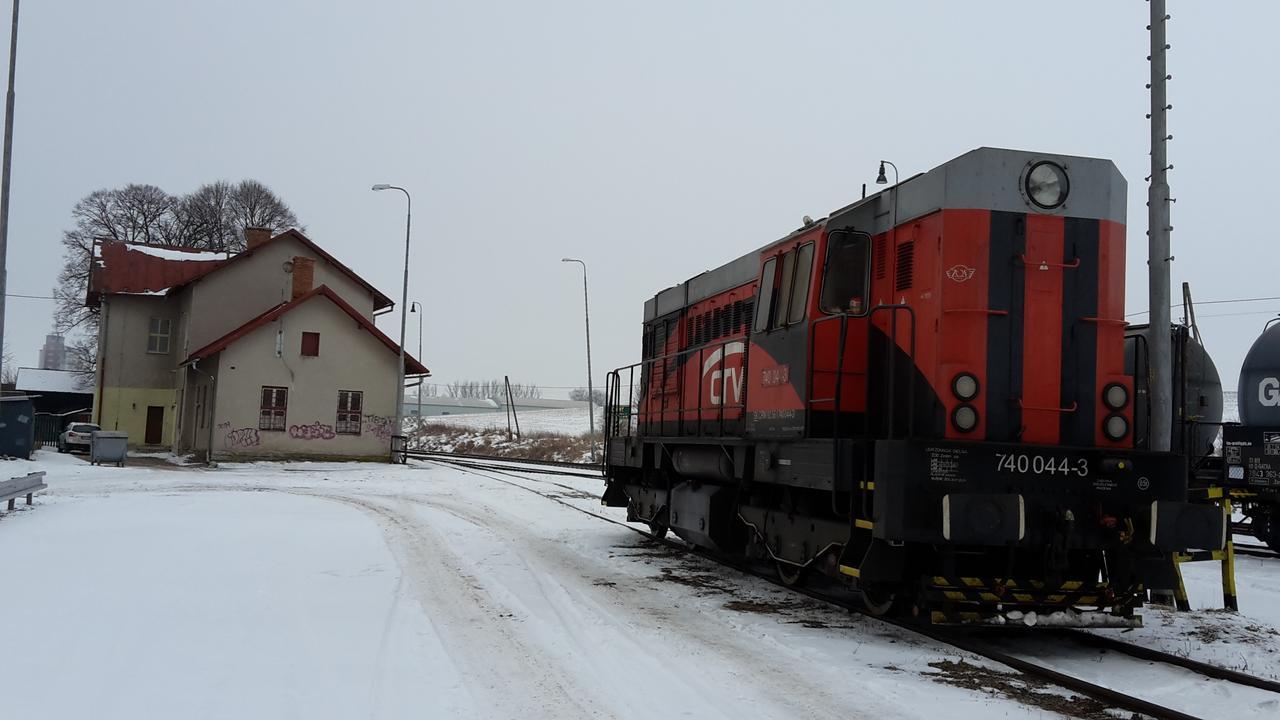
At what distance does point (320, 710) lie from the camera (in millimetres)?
5285

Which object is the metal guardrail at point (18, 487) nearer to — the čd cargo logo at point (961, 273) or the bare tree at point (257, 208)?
the čd cargo logo at point (961, 273)

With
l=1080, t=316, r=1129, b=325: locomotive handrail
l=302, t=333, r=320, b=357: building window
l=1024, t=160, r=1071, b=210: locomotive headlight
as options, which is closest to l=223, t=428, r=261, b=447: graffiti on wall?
l=302, t=333, r=320, b=357: building window

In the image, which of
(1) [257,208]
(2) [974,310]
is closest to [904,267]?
(2) [974,310]

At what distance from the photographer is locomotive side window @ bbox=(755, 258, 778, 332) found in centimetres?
925

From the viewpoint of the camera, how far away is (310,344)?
32094 millimetres

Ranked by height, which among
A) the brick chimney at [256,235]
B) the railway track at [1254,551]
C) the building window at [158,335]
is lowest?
the railway track at [1254,551]

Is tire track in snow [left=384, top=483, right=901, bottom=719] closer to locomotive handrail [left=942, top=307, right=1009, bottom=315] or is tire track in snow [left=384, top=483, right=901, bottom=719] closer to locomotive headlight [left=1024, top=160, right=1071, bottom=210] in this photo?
locomotive handrail [left=942, top=307, right=1009, bottom=315]

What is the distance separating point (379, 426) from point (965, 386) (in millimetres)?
27902

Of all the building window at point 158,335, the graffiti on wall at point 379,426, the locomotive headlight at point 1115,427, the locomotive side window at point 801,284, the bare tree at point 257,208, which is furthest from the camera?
the bare tree at point 257,208

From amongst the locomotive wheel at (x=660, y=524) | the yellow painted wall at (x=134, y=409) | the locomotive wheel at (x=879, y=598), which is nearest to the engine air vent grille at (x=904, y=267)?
the locomotive wheel at (x=879, y=598)

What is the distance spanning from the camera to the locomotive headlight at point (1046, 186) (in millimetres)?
7633

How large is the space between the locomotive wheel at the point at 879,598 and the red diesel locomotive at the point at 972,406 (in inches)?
0.9

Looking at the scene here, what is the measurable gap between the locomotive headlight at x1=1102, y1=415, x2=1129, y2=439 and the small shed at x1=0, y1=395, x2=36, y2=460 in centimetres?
2878

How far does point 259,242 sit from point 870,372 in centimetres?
3423
